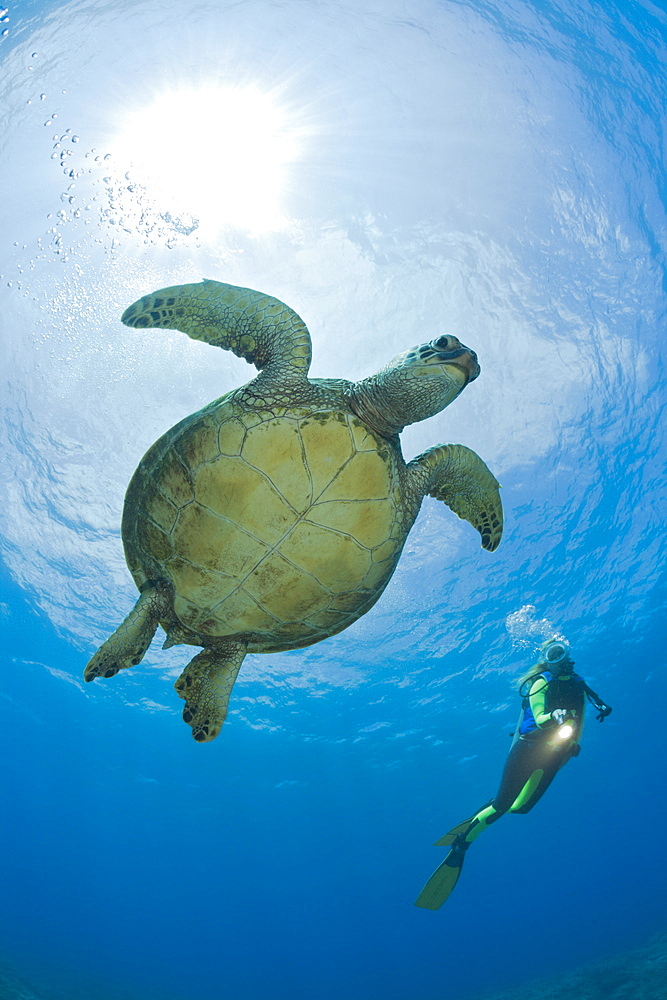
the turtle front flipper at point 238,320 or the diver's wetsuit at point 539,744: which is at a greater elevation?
the turtle front flipper at point 238,320

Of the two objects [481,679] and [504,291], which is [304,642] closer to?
[504,291]

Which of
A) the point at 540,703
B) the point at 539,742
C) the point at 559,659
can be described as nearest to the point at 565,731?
the point at 540,703

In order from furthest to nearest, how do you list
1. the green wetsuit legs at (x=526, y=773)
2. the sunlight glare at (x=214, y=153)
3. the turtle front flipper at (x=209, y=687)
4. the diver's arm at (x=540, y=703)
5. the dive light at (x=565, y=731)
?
the sunlight glare at (x=214, y=153) → the green wetsuit legs at (x=526, y=773) → the diver's arm at (x=540, y=703) → the dive light at (x=565, y=731) → the turtle front flipper at (x=209, y=687)

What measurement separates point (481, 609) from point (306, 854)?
4248 centimetres

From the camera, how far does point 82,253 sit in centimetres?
1051

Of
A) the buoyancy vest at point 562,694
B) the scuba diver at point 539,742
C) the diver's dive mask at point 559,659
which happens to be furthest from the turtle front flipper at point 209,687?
the buoyancy vest at point 562,694

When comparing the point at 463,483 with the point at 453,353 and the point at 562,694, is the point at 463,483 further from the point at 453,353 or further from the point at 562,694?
the point at 562,694

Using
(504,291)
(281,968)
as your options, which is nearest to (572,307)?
(504,291)

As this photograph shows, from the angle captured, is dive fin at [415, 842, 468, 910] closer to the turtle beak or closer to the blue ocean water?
the blue ocean water

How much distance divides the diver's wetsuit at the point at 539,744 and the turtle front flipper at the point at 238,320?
7.16 meters

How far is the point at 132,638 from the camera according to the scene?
13.2ft

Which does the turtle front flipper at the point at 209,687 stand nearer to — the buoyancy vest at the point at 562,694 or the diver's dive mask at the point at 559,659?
the diver's dive mask at the point at 559,659

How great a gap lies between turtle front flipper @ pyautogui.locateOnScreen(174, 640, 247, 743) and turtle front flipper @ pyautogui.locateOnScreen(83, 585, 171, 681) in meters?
0.44

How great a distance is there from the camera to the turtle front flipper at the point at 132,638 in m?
3.86
